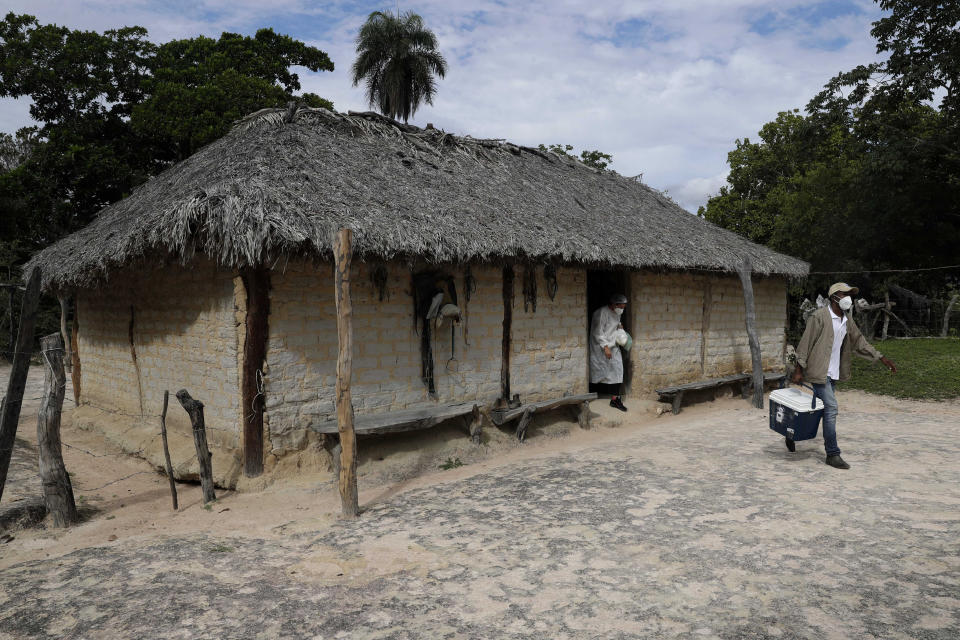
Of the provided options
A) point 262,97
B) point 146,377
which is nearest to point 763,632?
point 146,377

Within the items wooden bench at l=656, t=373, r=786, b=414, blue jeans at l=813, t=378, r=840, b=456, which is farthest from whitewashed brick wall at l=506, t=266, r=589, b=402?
blue jeans at l=813, t=378, r=840, b=456

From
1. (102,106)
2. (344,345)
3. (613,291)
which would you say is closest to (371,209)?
(344,345)

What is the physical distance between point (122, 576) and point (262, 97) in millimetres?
16245

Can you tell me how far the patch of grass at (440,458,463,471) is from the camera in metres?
6.34

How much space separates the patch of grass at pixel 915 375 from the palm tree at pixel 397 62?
16.9 metres

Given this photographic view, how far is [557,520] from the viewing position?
4562mm

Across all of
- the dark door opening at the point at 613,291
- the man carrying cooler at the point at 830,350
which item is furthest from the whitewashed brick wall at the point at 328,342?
the man carrying cooler at the point at 830,350

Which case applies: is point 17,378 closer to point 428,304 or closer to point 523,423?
point 428,304

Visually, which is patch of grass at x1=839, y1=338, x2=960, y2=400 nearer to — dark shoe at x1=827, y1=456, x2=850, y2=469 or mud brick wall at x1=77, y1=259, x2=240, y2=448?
dark shoe at x1=827, y1=456, x2=850, y2=469

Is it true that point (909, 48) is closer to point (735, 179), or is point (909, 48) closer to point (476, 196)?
point (735, 179)

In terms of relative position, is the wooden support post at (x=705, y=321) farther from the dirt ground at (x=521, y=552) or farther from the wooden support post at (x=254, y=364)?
the wooden support post at (x=254, y=364)

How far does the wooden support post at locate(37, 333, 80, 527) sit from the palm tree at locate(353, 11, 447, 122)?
762 inches

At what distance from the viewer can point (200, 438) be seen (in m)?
4.95

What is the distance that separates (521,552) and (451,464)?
2499 millimetres
